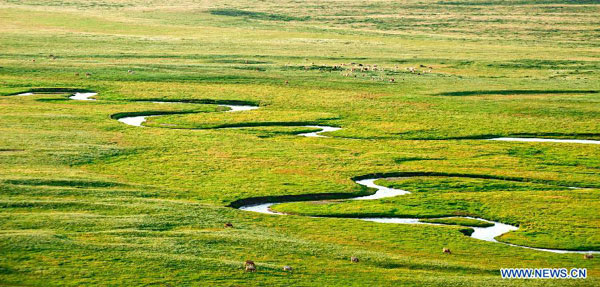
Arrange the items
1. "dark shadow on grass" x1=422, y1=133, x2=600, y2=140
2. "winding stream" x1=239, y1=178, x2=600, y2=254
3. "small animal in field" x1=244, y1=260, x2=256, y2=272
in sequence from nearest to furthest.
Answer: "small animal in field" x1=244, y1=260, x2=256, y2=272, "winding stream" x1=239, y1=178, x2=600, y2=254, "dark shadow on grass" x1=422, y1=133, x2=600, y2=140

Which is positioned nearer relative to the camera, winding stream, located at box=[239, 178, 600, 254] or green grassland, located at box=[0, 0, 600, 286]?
green grassland, located at box=[0, 0, 600, 286]

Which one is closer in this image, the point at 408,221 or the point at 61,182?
the point at 408,221

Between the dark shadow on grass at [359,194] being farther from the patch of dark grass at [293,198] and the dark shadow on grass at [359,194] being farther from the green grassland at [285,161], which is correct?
the green grassland at [285,161]

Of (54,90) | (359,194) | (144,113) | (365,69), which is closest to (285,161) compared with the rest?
(359,194)

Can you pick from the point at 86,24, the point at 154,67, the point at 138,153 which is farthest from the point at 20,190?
the point at 86,24

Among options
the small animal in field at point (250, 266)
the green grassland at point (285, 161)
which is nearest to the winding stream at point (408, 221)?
the green grassland at point (285, 161)

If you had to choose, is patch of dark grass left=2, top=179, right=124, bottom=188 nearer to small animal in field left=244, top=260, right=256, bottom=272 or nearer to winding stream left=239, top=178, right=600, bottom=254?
winding stream left=239, top=178, right=600, bottom=254

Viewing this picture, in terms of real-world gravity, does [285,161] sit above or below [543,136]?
below

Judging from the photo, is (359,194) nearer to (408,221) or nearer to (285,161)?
(408,221)

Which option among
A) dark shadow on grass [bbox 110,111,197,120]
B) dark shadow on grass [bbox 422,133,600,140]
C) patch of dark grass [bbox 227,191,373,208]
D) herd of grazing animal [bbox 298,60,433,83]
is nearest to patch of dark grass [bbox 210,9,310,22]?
herd of grazing animal [bbox 298,60,433,83]
